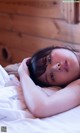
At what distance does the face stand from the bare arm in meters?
0.07

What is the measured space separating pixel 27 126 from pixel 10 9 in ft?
6.11

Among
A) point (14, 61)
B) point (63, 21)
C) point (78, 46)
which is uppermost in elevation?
point (63, 21)

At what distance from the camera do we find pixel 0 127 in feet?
3.04

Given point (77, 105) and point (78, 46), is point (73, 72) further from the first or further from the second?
point (78, 46)

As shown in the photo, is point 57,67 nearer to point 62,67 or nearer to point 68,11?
point 62,67

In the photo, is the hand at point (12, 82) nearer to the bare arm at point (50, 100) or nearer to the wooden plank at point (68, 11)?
the bare arm at point (50, 100)

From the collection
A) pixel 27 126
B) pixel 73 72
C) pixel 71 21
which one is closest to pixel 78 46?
pixel 71 21

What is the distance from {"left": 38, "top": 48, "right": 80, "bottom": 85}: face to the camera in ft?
3.89

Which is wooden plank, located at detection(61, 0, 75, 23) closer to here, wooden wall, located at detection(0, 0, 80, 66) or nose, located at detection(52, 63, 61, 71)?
wooden wall, located at detection(0, 0, 80, 66)

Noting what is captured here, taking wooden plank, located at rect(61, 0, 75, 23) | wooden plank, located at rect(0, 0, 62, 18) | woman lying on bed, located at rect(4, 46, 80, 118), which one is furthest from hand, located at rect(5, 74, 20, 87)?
wooden plank, located at rect(0, 0, 62, 18)

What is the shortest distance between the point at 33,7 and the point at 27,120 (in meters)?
1.60

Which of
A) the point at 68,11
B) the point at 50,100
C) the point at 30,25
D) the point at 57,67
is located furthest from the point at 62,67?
the point at 30,25

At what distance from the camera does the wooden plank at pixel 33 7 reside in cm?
222

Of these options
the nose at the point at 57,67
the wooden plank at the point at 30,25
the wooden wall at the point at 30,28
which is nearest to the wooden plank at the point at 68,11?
the wooden wall at the point at 30,28
